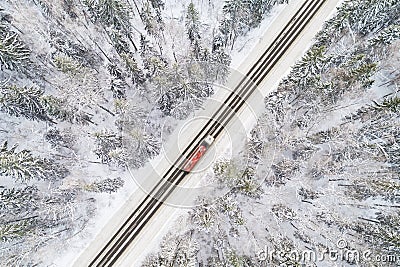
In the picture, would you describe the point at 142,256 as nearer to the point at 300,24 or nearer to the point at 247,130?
the point at 247,130

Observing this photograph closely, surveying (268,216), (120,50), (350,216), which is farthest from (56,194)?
(350,216)

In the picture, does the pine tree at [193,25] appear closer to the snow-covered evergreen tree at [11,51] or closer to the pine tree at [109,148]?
the pine tree at [109,148]

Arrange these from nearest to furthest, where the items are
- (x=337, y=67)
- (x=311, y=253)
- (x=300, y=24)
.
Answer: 1. (x=311, y=253)
2. (x=337, y=67)
3. (x=300, y=24)

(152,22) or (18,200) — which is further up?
(152,22)

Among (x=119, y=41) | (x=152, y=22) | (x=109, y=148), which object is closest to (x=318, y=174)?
(x=109, y=148)

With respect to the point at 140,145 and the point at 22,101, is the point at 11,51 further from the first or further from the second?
the point at 140,145

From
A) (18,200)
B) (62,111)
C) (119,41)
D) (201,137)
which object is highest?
(119,41)

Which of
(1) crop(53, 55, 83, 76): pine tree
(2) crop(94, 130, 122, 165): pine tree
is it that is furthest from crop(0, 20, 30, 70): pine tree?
(2) crop(94, 130, 122, 165): pine tree
